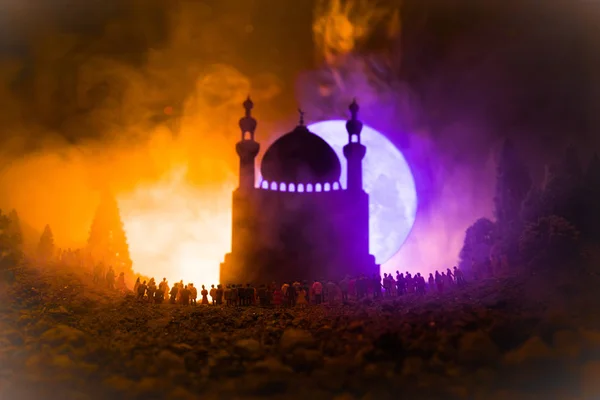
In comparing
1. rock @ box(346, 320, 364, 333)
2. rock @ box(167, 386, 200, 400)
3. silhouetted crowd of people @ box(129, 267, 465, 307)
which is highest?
silhouetted crowd of people @ box(129, 267, 465, 307)

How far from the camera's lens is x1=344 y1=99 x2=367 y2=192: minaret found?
7757mm

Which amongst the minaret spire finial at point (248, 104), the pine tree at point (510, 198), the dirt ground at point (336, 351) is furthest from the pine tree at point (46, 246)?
the pine tree at point (510, 198)

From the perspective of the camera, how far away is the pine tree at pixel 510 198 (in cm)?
653

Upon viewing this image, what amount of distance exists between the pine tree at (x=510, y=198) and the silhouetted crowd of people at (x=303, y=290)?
78cm

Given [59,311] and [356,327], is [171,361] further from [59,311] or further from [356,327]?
[356,327]

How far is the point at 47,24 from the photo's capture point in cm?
686

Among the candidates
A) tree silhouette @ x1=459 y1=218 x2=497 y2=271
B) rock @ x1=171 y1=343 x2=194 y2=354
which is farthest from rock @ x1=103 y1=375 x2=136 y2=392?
tree silhouette @ x1=459 y1=218 x2=497 y2=271

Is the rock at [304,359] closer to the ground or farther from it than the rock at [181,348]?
closer to the ground


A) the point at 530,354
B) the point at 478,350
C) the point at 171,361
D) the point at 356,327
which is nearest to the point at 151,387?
the point at 171,361

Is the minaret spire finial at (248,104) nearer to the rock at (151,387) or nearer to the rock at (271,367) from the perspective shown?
the rock at (271,367)

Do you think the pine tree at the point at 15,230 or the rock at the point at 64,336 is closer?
the rock at the point at 64,336

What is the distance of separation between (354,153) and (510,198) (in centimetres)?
292

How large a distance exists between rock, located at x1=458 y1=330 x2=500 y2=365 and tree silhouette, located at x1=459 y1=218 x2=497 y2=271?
1.34 m

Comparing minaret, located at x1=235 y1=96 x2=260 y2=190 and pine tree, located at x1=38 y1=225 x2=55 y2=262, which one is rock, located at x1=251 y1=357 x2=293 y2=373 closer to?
minaret, located at x1=235 y1=96 x2=260 y2=190
